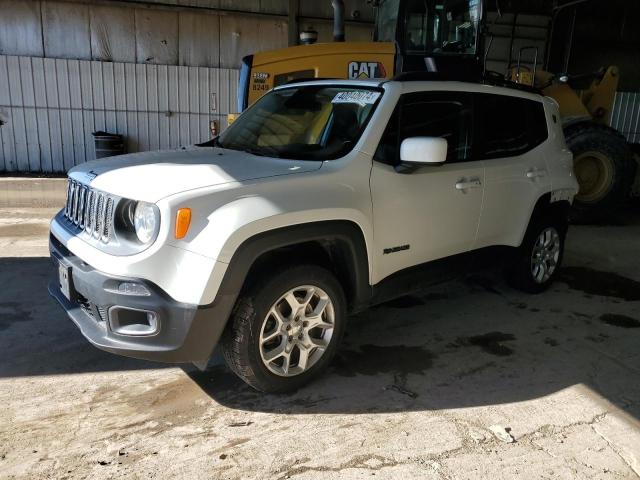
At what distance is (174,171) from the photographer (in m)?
3.00

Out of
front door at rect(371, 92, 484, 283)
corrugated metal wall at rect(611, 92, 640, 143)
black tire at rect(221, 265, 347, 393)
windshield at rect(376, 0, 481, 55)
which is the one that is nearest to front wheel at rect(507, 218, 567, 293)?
front door at rect(371, 92, 484, 283)

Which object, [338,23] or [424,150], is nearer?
[424,150]

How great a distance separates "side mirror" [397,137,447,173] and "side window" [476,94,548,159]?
0.99 metres

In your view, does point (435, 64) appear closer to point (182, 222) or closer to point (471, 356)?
point (471, 356)

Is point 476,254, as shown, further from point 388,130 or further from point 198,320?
point 198,320

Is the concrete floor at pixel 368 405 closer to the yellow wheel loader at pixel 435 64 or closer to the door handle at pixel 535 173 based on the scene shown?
the door handle at pixel 535 173

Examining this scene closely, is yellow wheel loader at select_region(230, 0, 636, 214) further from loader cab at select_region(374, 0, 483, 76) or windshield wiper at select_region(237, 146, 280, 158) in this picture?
windshield wiper at select_region(237, 146, 280, 158)

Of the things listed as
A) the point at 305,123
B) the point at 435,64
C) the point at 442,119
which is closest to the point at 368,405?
the point at 305,123

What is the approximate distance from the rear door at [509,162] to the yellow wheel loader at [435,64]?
91.1 inches

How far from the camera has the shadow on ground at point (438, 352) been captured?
3258mm

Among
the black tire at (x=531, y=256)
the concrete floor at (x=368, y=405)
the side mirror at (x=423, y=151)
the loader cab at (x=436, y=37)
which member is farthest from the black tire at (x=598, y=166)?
the side mirror at (x=423, y=151)

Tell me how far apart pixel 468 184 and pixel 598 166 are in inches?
228

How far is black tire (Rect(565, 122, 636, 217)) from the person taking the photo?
8359mm

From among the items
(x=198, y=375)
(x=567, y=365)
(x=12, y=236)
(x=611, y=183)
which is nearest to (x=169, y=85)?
(x=12, y=236)
